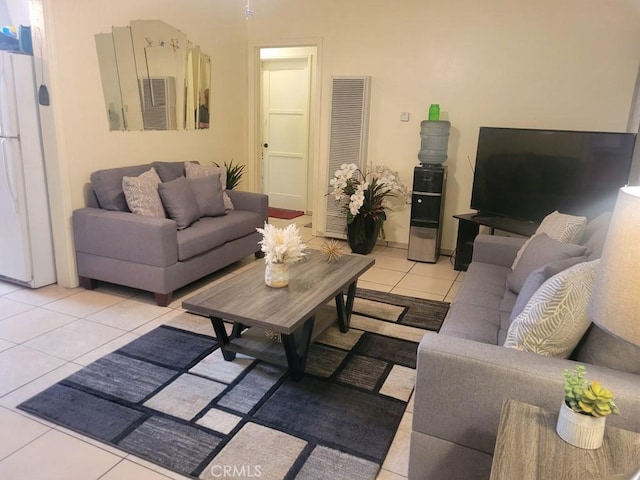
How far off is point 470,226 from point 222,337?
276cm

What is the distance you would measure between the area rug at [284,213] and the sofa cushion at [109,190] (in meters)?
2.92

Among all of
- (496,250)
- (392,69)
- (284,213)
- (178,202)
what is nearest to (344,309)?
(496,250)

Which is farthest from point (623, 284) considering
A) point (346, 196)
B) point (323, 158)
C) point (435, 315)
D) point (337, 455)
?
point (323, 158)

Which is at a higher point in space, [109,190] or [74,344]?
[109,190]

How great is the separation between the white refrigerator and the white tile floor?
19 centimetres

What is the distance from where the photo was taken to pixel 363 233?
490cm

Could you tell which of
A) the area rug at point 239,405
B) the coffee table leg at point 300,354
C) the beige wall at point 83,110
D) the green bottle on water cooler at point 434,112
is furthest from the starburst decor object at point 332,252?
the green bottle on water cooler at point 434,112

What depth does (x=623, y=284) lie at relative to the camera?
93 cm

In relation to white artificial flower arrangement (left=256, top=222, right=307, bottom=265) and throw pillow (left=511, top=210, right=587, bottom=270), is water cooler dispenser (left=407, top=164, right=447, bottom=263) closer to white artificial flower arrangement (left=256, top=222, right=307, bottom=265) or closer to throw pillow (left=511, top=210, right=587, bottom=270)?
throw pillow (left=511, top=210, right=587, bottom=270)

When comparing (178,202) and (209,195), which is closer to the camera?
(178,202)

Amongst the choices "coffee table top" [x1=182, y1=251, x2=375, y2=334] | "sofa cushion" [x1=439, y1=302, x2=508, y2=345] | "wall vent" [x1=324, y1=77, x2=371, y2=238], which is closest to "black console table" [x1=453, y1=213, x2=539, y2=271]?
"wall vent" [x1=324, y1=77, x2=371, y2=238]

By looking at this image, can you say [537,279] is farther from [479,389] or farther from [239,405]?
[239,405]

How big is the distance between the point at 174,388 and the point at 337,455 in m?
0.94

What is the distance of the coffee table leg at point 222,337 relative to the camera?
253cm
